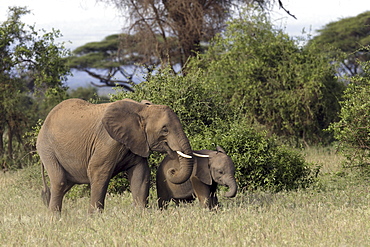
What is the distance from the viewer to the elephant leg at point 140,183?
7895 millimetres

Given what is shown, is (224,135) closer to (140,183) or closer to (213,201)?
(213,201)

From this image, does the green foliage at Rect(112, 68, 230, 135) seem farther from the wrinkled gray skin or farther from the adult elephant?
the adult elephant

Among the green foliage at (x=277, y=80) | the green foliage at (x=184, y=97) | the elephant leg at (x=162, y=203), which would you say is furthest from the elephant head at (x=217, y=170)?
the green foliage at (x=277, y=80)

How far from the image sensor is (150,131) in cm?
766

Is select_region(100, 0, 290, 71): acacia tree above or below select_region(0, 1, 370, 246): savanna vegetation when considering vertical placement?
above

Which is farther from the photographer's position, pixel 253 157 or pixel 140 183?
pixel 253 157

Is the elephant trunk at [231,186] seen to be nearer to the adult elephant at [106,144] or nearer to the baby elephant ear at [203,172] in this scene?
the baby elephant ear at [203,172]

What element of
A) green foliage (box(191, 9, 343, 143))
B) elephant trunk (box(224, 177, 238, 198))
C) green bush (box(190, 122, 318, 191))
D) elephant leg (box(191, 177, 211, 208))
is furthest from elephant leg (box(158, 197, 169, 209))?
green foliage (box(191, 9, 343, 143))

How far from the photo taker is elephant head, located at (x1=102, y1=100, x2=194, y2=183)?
7.53 meters

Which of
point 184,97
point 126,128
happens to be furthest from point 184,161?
point 184,97

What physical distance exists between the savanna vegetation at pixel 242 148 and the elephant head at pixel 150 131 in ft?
2.46

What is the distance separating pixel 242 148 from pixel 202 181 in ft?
8.66

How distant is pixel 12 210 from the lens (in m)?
9.29

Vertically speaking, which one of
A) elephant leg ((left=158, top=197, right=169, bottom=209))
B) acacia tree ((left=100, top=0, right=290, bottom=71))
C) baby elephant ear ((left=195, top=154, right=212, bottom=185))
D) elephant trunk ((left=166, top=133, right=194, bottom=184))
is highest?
acacia tree ((left=100, top=0, right=290, bottom=71))
